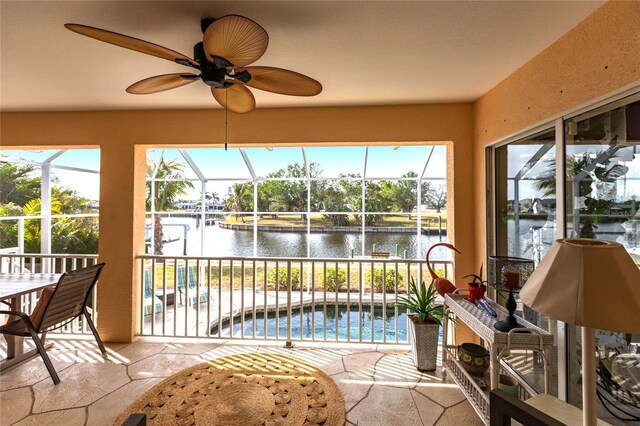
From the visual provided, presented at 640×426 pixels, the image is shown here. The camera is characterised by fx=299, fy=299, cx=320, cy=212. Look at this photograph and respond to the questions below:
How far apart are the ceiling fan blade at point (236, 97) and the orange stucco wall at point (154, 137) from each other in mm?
1023

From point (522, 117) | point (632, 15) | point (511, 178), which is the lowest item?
point (511, 178)

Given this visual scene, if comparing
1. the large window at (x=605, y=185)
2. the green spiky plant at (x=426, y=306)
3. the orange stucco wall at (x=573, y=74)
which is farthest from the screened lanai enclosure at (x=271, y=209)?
the large window at (x=605, y=185)

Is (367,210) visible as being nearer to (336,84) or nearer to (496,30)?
(336,84)

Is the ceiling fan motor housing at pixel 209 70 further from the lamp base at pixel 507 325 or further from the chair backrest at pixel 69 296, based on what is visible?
the lamp base at pixel 507 325

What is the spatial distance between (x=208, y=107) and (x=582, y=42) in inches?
120

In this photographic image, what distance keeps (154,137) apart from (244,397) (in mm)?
2706

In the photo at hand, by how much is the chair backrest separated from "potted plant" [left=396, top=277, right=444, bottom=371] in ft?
9.41

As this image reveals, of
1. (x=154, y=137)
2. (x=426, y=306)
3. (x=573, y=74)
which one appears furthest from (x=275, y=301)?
(x=573, y=74)

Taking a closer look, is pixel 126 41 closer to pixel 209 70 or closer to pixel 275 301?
pixel 209 70

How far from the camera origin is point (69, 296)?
8.45 ft

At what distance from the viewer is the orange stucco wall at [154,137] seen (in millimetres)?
3049

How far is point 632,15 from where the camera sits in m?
1.40

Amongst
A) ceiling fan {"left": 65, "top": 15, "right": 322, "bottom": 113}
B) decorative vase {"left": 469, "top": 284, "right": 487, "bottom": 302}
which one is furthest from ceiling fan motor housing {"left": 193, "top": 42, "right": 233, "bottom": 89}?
decorative vase {"left": 469, "top": 284, "right": 487, "bottom": 302}

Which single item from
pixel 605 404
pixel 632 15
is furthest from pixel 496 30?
pixel 605 404
